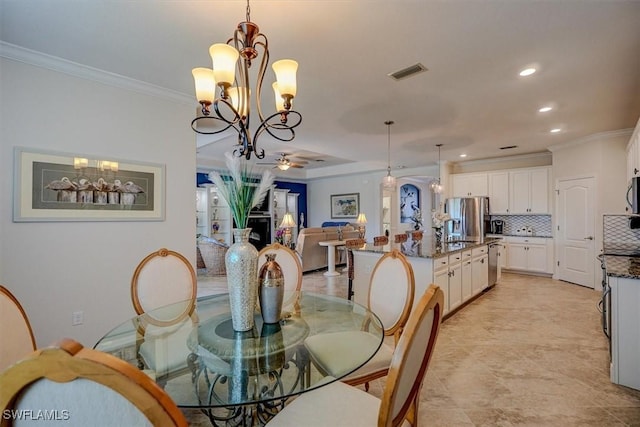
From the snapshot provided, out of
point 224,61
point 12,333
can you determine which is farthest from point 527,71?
point 12,333

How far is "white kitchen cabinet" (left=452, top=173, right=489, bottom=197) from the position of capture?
673 centimetres

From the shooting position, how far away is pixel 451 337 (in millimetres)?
3125

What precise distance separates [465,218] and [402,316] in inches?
206

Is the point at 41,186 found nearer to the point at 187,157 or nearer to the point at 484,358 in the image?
the point at 187,157

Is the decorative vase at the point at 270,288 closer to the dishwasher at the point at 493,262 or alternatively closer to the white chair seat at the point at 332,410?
the white chair seat at the point at 332,410

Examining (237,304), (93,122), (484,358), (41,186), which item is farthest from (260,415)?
(93,122)

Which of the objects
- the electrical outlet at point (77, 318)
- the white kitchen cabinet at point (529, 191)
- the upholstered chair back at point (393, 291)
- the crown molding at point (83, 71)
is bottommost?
the electrical outlet at point (77, 318)

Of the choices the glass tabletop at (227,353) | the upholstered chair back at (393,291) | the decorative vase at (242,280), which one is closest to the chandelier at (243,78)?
the decorative vase at (242,280)

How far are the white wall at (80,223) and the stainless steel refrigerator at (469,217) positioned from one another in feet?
18.1

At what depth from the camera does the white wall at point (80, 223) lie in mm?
2326

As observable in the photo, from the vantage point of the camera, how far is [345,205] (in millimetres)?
9477

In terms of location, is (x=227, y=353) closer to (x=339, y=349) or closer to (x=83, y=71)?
(x=339, y=349)

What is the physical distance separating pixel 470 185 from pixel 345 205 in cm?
373

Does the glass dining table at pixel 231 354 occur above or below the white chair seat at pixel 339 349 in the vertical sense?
above
